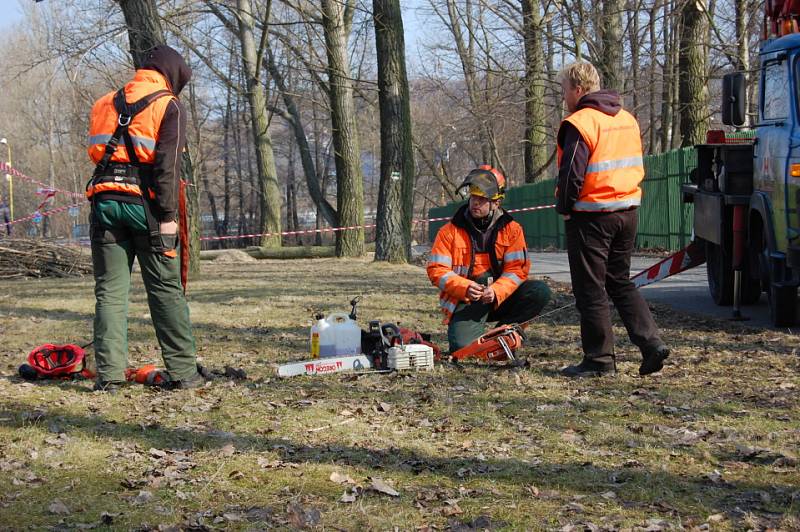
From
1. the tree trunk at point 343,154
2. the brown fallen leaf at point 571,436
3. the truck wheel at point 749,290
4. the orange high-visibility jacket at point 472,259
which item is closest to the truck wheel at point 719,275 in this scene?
the truck wheel at point 749,290

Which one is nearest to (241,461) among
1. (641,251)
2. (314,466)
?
(314,466)

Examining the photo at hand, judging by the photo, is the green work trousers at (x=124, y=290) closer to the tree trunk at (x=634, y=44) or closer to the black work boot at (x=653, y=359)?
the black work boot at (x=653, y=359)

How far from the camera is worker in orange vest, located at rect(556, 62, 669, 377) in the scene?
20.7 ft

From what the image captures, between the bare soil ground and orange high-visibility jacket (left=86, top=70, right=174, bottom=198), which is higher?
orange high-visibility jacket (left=86, top=70, right=174, bottom=198)

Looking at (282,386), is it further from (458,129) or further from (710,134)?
(458,129)

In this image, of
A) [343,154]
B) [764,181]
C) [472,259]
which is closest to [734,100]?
[764,181]

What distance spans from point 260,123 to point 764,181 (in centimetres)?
2510

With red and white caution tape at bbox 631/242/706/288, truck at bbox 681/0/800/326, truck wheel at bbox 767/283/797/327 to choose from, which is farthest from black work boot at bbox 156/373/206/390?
truck wheel at bbox 767/283/797/327

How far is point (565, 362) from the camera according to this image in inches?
291

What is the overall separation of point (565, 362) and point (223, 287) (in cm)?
802

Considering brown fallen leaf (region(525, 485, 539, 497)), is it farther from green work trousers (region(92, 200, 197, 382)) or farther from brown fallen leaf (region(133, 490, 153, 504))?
green work trousers (region(92, 200, 197, 382))

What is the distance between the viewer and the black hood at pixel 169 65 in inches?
252

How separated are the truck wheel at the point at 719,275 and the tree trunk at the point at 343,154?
42.1 ft

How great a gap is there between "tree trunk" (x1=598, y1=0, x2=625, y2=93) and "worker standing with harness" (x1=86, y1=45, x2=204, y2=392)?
18564mm
